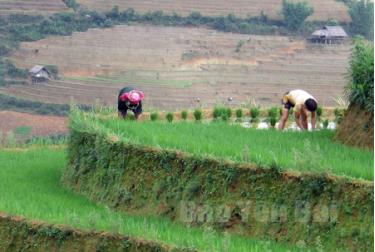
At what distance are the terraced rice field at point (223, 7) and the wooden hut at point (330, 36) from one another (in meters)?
2.11

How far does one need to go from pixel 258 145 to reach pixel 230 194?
1708mm

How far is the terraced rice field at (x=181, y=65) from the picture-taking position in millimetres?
34469

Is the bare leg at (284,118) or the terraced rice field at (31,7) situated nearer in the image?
the bare leg at (284,118)

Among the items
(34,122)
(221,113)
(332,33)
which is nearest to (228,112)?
(221,113)

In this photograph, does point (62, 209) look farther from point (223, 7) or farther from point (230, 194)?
point (223, 7)

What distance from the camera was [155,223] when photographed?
10.2 meters

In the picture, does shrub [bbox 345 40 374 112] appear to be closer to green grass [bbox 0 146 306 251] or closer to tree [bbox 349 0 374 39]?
green grass [bbox 0 146 306 251]

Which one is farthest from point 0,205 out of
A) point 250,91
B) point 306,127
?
point 250,91

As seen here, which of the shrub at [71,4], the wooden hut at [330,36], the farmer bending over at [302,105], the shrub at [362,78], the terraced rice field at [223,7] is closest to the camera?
the shrub at [362,78]

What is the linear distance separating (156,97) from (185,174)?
73.7ft

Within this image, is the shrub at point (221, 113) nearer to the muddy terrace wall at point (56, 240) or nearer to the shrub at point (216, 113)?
the shrub at point (216, 113)

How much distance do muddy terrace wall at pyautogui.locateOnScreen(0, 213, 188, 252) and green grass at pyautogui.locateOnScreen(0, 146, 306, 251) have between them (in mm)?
80

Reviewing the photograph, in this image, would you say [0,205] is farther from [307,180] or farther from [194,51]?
[194,51]

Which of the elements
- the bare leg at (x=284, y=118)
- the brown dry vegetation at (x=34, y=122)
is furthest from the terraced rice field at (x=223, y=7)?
the bare leg at (x=284, y=118)
